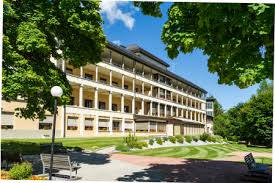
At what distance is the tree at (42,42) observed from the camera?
49.7 ft

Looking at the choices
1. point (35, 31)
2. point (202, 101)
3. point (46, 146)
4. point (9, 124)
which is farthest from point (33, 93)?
point (202, 101)

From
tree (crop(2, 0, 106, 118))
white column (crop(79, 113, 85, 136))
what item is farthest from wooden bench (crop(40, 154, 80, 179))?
white column (crop(79, 113, 85, 136))

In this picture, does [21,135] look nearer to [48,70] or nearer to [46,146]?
[46,146]

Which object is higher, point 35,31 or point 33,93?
point 35,31

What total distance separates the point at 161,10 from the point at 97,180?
676 cm

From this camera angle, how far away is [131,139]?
1287 inches

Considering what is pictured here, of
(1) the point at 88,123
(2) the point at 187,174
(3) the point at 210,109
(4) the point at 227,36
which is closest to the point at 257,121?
(1) the point at 88,123

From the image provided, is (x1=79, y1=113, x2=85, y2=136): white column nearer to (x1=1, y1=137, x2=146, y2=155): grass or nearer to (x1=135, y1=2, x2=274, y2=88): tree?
(x1=1, y1=137, x2=146, y2=155): grass

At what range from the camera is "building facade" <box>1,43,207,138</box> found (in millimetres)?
40281

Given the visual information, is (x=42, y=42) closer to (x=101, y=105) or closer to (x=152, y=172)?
(x=152, y=172)

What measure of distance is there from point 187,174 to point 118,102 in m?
43.6

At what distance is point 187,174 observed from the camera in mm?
16484

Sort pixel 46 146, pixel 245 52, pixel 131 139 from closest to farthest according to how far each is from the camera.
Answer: pixel 245 52 → pixel 46 146 → pixel 131 139

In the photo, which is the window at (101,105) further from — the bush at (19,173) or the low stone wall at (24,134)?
the bush at (19,173)
